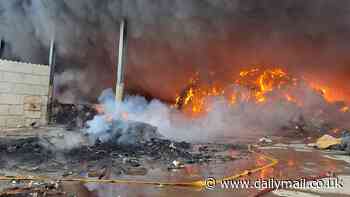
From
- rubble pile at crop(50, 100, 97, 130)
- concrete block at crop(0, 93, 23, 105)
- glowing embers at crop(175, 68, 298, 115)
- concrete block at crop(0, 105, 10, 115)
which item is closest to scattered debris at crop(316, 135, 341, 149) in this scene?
glowing embers at crop(175, 68, 298, 115)

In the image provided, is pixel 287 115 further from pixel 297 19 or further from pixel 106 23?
pixel 106 23

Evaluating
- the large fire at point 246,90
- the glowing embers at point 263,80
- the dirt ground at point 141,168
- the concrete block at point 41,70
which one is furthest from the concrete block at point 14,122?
the glowing embers at point 263,80

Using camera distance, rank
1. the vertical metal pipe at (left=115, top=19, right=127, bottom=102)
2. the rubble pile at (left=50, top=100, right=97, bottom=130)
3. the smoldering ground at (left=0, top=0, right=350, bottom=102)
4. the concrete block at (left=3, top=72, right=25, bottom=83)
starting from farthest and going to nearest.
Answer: the rubble pile at (left=50, top=100, right=97, bottom=130)
the smoldering ground at (left=0, top=0, right=350, bottom=102)
the vertical metal pipe at (left=115, top=19, right=127, bottom=102)
the concrete block at (left=3, top=72, right=25, bottom=83)

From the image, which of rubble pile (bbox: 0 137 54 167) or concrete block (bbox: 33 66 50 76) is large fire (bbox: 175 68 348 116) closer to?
concrete block (bbox: 33 66 50 76)

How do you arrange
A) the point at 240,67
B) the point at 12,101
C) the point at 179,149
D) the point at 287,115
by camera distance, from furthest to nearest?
the point at 240,67, the point at 287,115, the point at 12,101, the point at 179,149

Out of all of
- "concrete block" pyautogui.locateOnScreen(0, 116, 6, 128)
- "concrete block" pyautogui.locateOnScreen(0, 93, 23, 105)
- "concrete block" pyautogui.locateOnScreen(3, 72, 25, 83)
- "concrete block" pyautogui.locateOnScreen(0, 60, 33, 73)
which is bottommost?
"concrete block" pyautogui.locateOnScreen(0, 116, 6, 128)

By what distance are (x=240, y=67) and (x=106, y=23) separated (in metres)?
11.0

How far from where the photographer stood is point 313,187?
602 cm

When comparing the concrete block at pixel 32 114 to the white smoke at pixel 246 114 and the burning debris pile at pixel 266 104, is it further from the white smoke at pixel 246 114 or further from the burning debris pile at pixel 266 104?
the burning debris pile at pixel 266 104

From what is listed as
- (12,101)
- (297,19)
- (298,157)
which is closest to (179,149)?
(298,157)

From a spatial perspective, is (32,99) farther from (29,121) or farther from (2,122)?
(2,122)

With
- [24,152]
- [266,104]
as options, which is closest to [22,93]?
[24,152]

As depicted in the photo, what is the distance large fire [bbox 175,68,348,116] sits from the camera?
2156 centimetres

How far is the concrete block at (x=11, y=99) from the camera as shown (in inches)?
451
